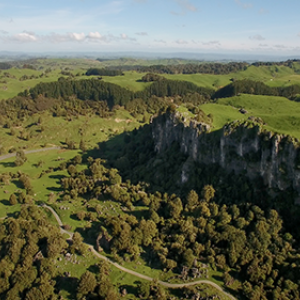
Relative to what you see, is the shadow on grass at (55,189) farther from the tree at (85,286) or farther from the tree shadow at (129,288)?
the tree shadow at (129,288)

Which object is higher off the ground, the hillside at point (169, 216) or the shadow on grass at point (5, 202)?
the hillside at point (169, 216)

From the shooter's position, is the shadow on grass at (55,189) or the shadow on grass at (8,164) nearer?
the shadow on grass at (55,189)

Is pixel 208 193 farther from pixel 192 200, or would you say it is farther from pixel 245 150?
pixel 245 150

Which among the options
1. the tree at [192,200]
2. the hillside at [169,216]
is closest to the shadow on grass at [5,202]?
the hillside at [169,216]

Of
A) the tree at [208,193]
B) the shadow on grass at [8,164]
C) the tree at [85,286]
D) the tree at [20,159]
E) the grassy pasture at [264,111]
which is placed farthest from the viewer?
the shadow on grass at [8,164]

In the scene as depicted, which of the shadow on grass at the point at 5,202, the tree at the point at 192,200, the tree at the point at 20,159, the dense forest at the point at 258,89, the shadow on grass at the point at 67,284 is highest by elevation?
the dense forest at the point at 258,89

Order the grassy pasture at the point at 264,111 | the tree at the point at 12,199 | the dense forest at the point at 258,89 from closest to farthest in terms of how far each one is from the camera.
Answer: the grassy pasture at the point at 264,111 < the tree at the point at 12,199 < the dense forest at the point at 258,89

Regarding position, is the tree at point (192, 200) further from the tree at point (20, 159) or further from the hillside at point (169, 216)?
the tree at point (20, 159)

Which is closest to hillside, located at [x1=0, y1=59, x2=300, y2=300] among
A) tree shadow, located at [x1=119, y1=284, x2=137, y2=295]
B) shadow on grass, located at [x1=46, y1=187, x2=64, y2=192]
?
tree shadow, located at [x1=119, y1=284, x2=137, y2=295]

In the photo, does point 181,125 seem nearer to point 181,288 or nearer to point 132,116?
point 181,288

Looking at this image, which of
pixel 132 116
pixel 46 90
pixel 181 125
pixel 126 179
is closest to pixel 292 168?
pixel 181 125
